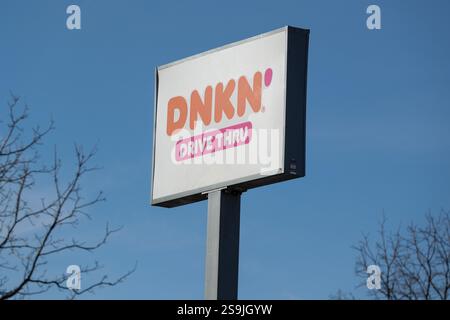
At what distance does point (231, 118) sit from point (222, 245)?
1349 mm

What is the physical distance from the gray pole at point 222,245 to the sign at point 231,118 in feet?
0.56

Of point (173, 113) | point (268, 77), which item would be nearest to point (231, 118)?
point (268, 77)

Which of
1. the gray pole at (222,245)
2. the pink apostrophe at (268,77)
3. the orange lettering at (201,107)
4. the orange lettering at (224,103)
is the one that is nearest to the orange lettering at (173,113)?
the orange lettering at (201,107)

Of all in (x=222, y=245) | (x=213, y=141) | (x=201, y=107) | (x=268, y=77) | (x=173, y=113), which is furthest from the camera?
(x=173, y=113)

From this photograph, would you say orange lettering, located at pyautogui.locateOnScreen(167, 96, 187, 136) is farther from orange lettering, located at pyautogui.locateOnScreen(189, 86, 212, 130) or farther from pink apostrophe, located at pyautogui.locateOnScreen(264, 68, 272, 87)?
pink apostrophe, located at pyautogui.locateOnScreen(264, 68, 272, 87)

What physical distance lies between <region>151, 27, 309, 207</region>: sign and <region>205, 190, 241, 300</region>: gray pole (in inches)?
6.7

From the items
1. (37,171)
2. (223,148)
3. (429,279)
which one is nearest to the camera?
(223,148)

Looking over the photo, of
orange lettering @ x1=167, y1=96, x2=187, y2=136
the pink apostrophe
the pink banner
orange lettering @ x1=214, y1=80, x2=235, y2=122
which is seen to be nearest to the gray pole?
the pink banner

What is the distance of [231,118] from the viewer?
1266 cm

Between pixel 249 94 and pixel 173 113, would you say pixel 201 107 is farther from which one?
pixel 249 94

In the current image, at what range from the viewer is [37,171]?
14703mm
